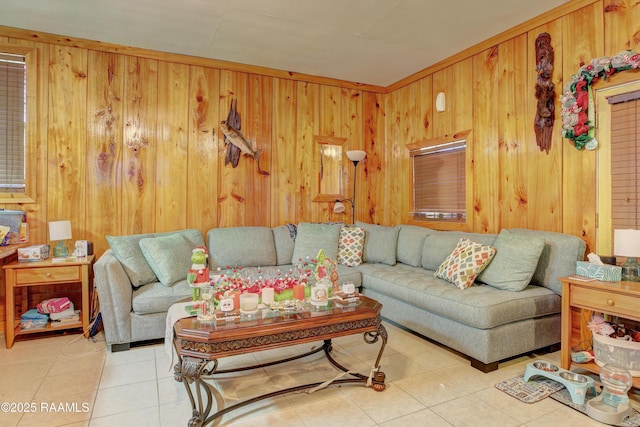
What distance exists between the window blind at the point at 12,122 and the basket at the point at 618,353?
4.64 meters

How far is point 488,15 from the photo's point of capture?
9.73ft

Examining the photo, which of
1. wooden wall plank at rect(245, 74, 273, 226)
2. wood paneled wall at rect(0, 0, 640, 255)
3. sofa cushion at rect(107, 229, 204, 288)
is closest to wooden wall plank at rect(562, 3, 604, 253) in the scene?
wood paneled wall at rect(0, 0, 640, 255)

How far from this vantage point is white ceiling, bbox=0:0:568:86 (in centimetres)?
280

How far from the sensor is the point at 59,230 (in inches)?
119

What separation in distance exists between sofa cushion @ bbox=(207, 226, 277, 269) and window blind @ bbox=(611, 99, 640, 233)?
2.97m

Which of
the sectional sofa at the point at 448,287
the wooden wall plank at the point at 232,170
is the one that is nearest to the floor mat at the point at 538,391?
Result: the sectional sofa at the point at 448,287

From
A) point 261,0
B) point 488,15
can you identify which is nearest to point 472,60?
point 488,15

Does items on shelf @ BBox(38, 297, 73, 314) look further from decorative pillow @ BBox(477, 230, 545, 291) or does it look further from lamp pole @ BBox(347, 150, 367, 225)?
decorative pillow @ BBox(477, 230, 545, 291)

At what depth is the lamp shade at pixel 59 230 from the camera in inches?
118

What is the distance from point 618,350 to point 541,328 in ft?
1.56

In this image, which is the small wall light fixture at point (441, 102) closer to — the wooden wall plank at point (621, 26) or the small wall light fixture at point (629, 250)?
the wooden wall plank at point (621, 26)

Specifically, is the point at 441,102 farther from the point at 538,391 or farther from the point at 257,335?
the point at 257,335

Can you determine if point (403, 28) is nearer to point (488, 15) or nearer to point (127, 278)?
point (488, 15)

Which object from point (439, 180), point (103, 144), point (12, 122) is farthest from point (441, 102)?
point (12, 122)
